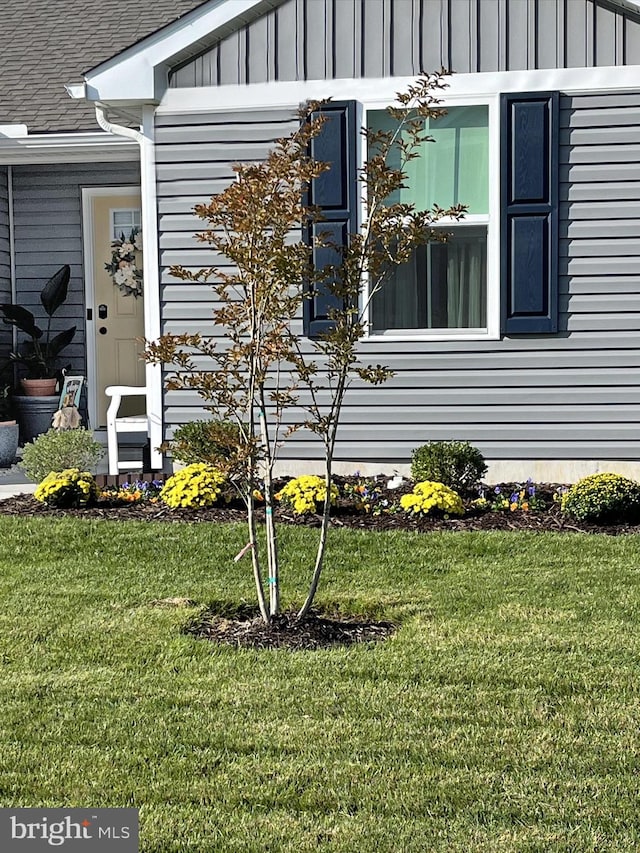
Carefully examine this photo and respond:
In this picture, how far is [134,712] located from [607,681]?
67.1 inches

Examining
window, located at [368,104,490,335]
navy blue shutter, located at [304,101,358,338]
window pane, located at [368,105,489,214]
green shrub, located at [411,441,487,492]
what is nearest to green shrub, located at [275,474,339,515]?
green shrub, located at [411,441,487,492]

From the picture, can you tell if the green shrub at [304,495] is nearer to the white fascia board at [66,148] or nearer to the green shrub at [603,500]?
the green shrub at [603,500]

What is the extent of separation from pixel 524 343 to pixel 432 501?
5.17 feet

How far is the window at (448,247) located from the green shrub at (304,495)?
145 centimetres

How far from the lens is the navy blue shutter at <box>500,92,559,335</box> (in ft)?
24.5

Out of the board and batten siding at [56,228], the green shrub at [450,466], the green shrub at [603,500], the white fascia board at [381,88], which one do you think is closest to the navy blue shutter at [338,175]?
the white fascia board at [381,88]

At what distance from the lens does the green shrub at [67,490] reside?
7.06 metres

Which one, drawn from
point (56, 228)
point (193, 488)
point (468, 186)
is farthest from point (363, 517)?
point (56, 228)

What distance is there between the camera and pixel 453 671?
4.26 m

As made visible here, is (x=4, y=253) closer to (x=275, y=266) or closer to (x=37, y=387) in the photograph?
(x=37, y=387)

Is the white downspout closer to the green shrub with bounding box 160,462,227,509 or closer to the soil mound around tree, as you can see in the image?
the green shrub with bounding box 160,462,227,509

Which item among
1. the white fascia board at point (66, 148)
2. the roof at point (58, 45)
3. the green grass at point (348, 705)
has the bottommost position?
Result: the green grass at point (348, 705)

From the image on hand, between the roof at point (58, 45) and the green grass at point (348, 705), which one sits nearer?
the green grass at point (348, 705)

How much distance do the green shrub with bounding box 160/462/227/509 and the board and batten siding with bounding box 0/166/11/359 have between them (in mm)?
4107
